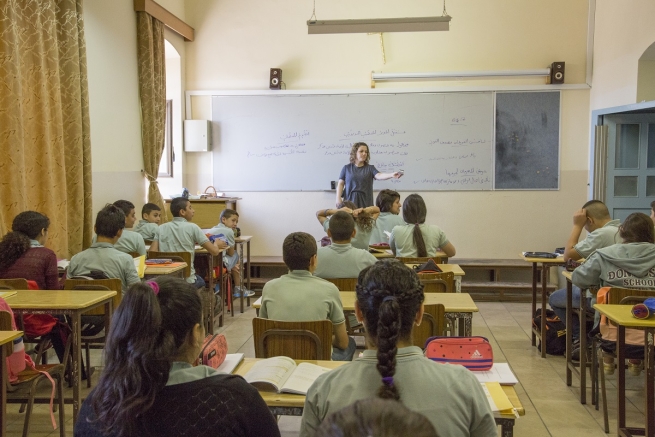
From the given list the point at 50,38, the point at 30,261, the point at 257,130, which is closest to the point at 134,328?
the point at 30,261

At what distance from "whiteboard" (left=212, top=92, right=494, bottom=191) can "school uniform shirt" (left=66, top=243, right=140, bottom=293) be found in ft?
14.1

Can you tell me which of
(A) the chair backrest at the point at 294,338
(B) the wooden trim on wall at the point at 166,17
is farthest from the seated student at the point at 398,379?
(B) the wooden trim on wall at the point at 166,17

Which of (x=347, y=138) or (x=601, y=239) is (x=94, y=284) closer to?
(x=601, y=239)

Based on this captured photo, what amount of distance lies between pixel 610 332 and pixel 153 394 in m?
2.82

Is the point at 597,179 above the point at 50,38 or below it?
below

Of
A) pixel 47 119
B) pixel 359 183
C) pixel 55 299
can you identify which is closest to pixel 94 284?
pixel 55 299

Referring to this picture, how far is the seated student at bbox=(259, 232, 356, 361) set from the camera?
2840 millimetres

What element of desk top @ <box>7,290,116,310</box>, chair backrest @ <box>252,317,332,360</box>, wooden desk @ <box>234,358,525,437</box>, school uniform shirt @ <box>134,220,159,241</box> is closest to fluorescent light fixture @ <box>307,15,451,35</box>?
school uniform shirt @ <box>134,220,159,241</box>

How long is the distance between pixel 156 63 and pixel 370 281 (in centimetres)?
628

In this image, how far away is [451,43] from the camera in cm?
796

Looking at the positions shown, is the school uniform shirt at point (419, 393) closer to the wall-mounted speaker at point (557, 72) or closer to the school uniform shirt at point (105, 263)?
the school uniform shirt at point (105, 263)

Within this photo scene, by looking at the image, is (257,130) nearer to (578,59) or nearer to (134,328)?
(578,59)

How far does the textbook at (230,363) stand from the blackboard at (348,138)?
587cm

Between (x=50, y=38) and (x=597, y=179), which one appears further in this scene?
(x=597, y=179)
